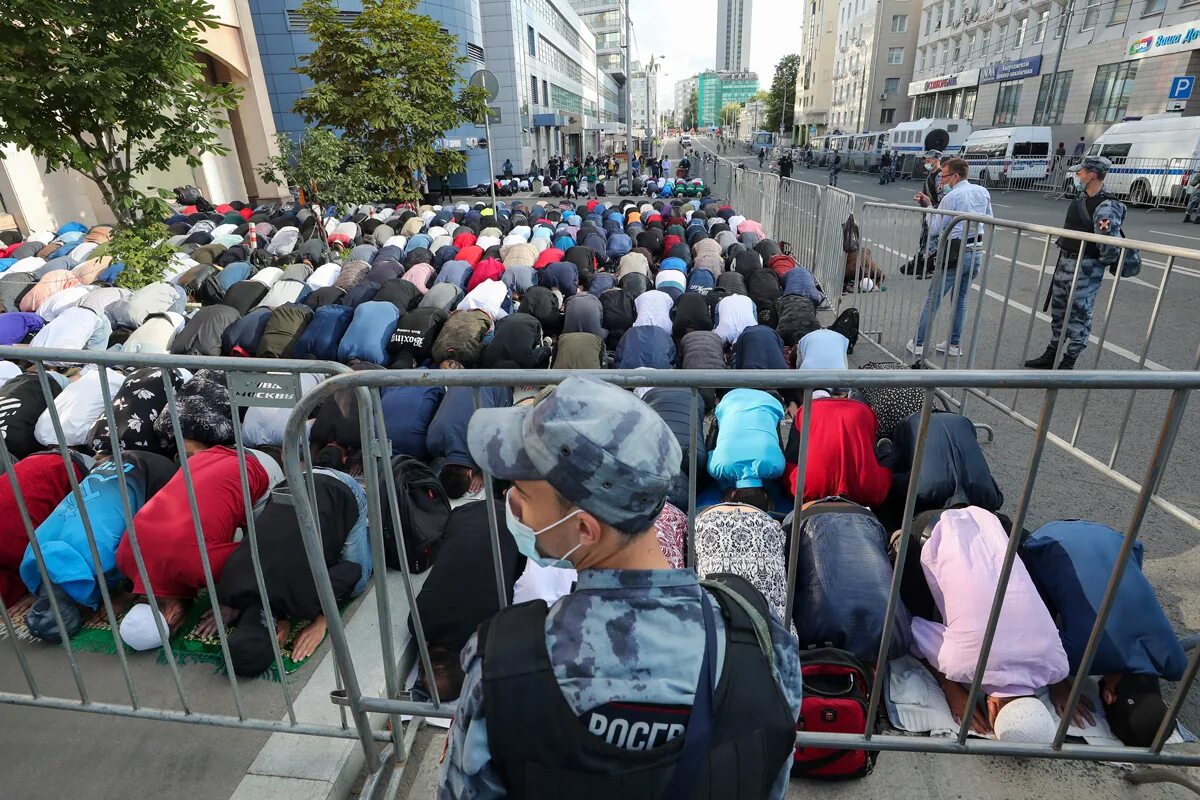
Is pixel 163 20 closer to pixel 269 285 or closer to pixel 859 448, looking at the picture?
pixel 269 285

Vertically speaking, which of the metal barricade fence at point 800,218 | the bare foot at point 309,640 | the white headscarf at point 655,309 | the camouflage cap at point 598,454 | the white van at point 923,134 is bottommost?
the bare foot at point 309,640

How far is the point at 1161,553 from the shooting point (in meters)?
3.52

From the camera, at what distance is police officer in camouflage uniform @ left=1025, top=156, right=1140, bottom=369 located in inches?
220

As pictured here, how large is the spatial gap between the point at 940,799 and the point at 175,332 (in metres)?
8.09

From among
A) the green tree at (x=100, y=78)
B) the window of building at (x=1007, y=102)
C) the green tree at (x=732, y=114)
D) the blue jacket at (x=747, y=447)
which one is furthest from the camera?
the green tree at (x=732, y=114)

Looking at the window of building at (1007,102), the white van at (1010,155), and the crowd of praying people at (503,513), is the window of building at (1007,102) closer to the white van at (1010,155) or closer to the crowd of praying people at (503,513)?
the white van at (1010,155)

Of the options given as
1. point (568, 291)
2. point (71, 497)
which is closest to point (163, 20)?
point (568, 291)

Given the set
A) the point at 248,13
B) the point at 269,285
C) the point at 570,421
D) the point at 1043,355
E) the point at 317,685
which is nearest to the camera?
the point at 570,421

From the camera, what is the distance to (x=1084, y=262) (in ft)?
19.0

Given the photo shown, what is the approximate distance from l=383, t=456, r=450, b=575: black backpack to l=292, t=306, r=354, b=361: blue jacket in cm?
339

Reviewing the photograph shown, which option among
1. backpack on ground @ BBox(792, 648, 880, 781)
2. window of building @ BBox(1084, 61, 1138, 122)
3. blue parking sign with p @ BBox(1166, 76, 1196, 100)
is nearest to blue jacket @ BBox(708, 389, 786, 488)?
backpack on ground @ BBox(792, 648, 880, 781)

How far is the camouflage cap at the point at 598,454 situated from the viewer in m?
1.01

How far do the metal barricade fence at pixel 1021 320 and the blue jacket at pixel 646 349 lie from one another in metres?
2.30

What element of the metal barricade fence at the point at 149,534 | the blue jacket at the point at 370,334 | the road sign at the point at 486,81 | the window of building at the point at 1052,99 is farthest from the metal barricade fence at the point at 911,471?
the window of building at the point at 1052,99
